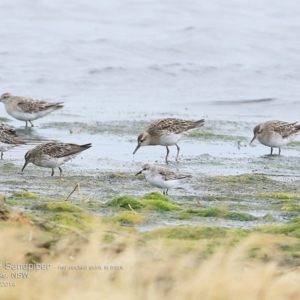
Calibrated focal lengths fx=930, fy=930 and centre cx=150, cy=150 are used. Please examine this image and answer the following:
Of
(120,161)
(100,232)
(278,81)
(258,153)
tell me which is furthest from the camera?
(278,81)

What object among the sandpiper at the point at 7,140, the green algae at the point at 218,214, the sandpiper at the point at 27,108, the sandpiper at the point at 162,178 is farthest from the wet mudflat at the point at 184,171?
the sandpiper at the point at 27,108

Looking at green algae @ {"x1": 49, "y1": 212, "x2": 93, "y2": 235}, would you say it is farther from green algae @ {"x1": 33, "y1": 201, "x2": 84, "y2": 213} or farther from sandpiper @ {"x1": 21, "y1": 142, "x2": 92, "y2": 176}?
sandpiper @ {"x1": 21, "y1": 142, "x2": 92, "y2": 176}

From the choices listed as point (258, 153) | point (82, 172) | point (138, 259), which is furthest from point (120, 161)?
point (138, 259)

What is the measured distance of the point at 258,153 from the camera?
17531 mm

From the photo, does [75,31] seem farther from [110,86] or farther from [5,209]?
[5,209]

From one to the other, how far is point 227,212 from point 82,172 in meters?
4.56

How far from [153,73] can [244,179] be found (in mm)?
14961

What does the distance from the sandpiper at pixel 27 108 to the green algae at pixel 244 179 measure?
728 centimetres

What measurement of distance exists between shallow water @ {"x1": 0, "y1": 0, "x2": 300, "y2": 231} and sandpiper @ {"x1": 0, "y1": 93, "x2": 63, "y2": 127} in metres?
0.25

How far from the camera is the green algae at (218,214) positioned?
9.85 meters

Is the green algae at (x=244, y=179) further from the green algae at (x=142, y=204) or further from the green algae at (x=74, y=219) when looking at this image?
the green algae at (x=74, y=219)

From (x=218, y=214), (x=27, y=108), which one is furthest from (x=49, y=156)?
(x=27, y=108)

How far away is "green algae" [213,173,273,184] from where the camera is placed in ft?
43.7

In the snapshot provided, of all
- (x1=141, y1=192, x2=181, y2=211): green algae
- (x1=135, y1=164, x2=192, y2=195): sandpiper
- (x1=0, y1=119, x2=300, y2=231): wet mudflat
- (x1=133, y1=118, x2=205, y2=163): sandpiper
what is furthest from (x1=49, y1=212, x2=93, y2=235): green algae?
(x1=133, y1=118, x2=205, y2=163): sandpiper
